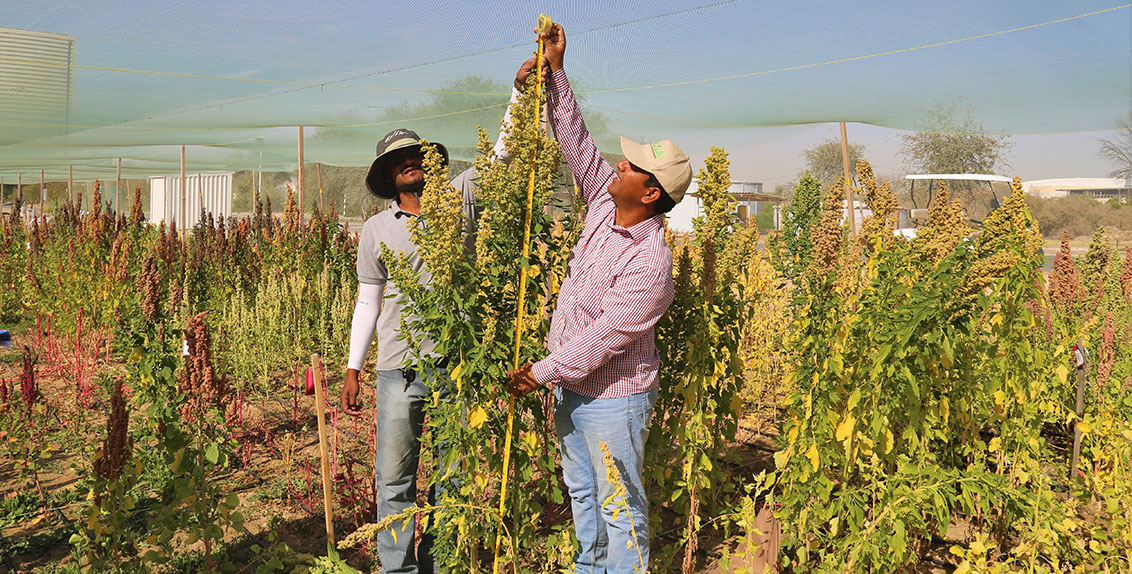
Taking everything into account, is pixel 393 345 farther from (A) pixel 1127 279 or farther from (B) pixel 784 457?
(A) pixel 1127 279

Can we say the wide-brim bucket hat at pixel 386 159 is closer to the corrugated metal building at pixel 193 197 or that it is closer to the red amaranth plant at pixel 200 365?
the red amaranth plant at pixel 200 365

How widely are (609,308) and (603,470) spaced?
1.62 feet

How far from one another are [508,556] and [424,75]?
7.26 meters

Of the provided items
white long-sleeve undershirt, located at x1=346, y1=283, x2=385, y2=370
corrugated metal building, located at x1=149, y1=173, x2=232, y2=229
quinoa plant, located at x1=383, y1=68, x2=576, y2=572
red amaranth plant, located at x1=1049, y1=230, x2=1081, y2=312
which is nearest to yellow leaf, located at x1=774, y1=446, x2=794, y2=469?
quinoa plant, located at x1=383, y1=68, x2=576, y2=572

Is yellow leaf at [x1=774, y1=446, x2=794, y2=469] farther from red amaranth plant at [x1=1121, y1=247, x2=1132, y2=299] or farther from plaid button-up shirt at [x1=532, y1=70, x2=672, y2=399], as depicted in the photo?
red amaranth plant at [x1=1121, y1=247, x2=1132, y2=299]

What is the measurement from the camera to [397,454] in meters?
2.51

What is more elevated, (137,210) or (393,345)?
(137,210)

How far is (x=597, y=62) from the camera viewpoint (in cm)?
823

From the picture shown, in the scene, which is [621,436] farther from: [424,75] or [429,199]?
[424,75]

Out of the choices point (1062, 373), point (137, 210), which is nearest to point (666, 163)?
point (1062, 373)

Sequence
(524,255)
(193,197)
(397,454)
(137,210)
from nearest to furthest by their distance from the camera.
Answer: (524,255) → (397,454) → (137,210) → (193,197)

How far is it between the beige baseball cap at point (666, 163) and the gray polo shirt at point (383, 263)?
635 millimetres

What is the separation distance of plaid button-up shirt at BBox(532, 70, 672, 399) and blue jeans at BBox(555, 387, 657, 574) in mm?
54

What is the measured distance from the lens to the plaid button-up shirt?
2057 mm
